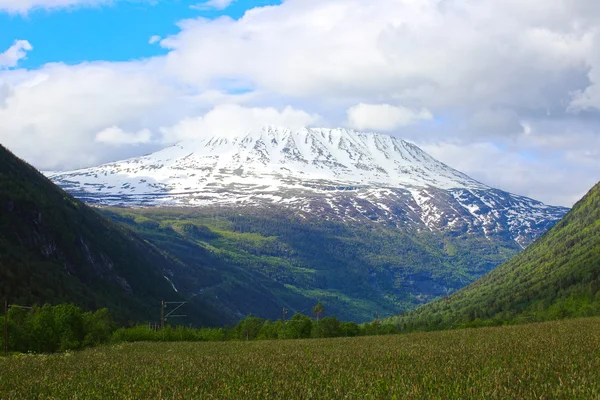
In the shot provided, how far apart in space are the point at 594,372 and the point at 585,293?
190270mm

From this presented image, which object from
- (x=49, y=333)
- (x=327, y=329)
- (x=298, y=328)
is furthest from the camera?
(x=298, y=328)

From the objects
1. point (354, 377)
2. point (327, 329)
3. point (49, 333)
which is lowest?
point (327, 329)

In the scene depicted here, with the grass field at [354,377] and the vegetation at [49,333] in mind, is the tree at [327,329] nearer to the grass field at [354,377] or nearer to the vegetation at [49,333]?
the vegetation at [49,333]

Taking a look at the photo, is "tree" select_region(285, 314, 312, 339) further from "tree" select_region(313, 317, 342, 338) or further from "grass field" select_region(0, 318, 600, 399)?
"grass field" select_region(0, 318, 600, 399)

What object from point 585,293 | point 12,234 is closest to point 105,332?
point 12,234

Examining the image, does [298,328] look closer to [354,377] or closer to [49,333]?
[49,333]

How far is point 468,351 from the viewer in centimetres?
4538

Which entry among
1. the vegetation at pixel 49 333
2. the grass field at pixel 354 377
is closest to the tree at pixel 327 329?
the vegetation at pixel 49 333

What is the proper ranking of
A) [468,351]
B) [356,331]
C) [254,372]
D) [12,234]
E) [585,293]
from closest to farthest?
[254,372] → [468,351] → [356,331] → [12,234] → [585,293]

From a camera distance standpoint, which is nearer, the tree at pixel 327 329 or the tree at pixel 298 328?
the tree at pixel 327 329

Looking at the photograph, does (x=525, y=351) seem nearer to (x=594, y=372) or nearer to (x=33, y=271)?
(x=594, y=372)

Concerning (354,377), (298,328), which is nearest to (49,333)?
(298,328)

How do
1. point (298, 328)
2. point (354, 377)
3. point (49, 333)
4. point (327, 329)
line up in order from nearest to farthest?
point (354, 377)
point (49, 333)
point (327, 329)
point (298, 328)

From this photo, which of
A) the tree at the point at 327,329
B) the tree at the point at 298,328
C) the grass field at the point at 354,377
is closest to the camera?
the grass field at the point at 354,377
